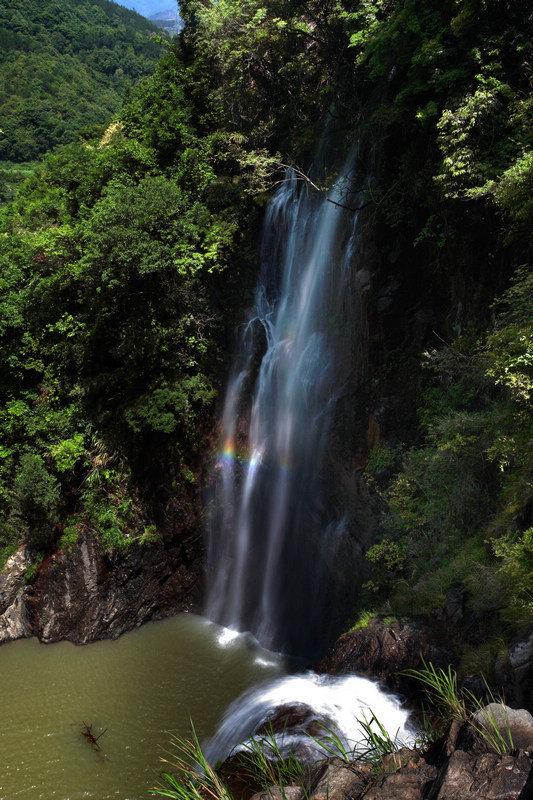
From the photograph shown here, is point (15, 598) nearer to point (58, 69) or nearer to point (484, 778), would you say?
point (484, 778)

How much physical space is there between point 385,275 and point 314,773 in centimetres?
785

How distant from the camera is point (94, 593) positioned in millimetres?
11000

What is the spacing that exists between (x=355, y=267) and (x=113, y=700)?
9441 mm

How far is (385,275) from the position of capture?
9.22 m

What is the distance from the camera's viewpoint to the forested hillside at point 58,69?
40.8 meters

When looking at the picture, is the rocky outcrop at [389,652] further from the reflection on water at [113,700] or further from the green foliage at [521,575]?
the reflection on water at [113,700]

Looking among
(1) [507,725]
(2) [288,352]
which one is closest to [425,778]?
(1) [507,725]

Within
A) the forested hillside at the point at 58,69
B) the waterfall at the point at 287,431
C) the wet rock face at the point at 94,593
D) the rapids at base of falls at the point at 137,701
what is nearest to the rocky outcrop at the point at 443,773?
the rapids at base of falls at the point at 137,701

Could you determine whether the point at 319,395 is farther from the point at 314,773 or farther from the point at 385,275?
the point at 314,773

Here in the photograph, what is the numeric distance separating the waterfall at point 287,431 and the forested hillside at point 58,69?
25309mm

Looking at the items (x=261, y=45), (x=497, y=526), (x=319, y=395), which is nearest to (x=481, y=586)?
(x=497, y=526)

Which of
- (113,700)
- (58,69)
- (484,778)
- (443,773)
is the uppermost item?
(58,69)

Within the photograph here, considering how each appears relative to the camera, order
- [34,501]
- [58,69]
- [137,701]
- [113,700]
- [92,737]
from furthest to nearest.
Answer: [58,69], [34,501], [113,700], [137,701], [92,737]

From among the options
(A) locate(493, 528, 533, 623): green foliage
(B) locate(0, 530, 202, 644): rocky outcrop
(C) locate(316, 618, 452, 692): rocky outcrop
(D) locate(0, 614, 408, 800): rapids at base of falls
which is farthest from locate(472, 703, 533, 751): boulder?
(B) locate(0, 530, 202, 644): rocky outcrop
